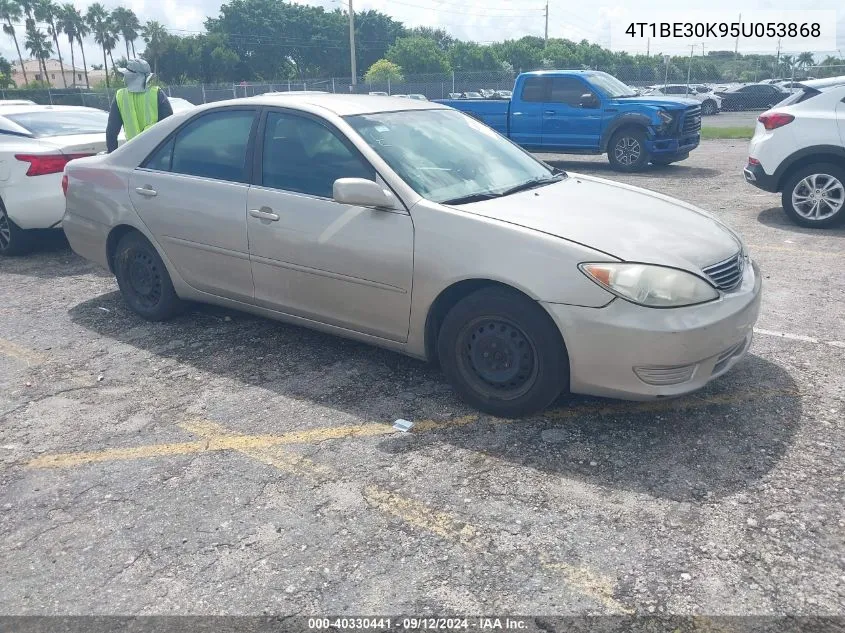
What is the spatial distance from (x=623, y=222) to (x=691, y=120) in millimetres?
11087

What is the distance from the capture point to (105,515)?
128 inches

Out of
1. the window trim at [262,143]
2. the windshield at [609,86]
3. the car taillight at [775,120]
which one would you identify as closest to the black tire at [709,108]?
the windshield at [609,86]

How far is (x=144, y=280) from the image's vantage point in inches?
217

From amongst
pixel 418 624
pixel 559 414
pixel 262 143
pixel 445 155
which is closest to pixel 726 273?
pixel 559 414

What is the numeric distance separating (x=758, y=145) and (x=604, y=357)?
20.5 ft

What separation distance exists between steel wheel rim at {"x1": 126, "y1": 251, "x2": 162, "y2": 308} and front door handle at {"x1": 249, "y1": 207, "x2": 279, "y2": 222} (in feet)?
3.98

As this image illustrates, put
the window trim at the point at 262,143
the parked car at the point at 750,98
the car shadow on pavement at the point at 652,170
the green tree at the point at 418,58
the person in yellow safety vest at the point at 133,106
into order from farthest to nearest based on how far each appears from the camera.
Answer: the green tree at the point at 418,58
the parked car at the point at 750,98
the car shadow on pavement at the point at 652,170
the person in yellow safety vest at the point at 133,106
the window trim at the point at 262,143

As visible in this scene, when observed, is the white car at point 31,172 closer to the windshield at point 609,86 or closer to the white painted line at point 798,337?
the white painted line at point 798,337

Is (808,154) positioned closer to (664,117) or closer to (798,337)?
(798,337)

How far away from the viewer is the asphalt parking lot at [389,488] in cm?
272

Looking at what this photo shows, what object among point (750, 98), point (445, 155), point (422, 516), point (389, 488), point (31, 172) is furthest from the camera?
point (750, 98)

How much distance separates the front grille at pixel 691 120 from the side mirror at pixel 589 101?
163cm

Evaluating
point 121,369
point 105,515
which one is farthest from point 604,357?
point 121,369

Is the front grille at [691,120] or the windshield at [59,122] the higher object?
the windshield at [59,122]
